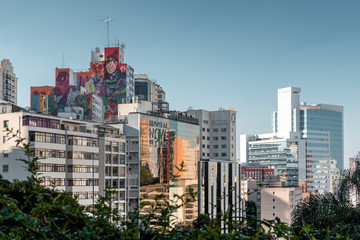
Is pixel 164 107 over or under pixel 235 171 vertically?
over

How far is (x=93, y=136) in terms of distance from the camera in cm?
6384

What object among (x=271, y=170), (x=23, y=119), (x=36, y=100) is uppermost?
(x=36, y=100)

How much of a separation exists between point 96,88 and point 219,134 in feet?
128

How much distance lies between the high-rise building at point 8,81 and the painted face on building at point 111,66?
23990mm

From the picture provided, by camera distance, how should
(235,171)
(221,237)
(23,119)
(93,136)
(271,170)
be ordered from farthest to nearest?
(271,170) → (235,171) → (93,136) → (23,119) → (221,237)

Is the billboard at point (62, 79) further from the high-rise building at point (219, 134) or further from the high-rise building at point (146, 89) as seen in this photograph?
the high-rise building at point (219, 134)

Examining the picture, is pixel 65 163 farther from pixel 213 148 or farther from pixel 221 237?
pixel 213 148

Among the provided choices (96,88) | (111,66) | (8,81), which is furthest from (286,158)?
(8,81)

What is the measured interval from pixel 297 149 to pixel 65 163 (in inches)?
5963

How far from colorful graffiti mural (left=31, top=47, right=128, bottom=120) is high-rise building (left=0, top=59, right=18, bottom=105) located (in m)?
7.03

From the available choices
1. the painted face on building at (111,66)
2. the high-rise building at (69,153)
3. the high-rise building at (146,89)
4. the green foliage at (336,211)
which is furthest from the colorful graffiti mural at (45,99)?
the green foliage at (336,211)

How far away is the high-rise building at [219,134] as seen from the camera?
11975 cm

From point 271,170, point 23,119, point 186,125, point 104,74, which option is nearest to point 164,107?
point 186,125

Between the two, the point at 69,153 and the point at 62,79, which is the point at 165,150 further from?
the point at 62,79
